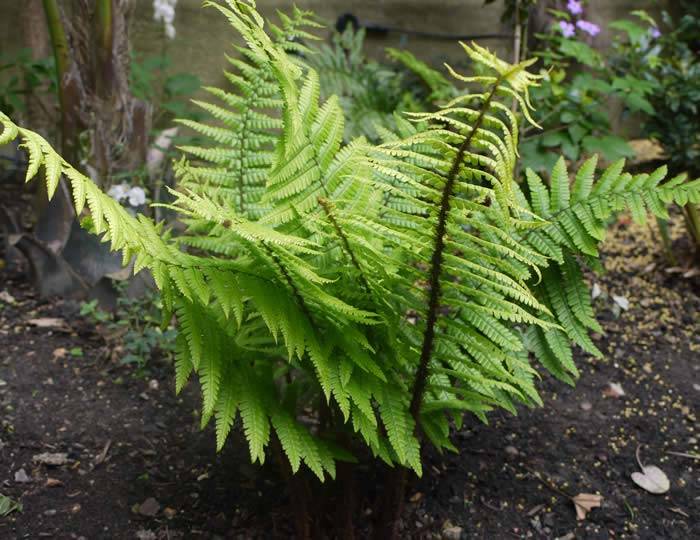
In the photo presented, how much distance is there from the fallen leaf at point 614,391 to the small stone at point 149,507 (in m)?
1.43

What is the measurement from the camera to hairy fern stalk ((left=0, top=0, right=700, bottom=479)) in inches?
45.6

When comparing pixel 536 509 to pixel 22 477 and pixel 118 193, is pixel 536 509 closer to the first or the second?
pixel 22 477

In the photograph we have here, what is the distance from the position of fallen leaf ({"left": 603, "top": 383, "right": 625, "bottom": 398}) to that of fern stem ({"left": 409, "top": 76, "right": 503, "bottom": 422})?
1065mm

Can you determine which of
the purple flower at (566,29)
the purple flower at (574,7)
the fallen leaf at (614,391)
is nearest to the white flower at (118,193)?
the fallen leaf at (614,391)

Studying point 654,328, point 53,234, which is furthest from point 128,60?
point 654,328

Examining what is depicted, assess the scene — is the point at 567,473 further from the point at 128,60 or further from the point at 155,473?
the point at 128,60

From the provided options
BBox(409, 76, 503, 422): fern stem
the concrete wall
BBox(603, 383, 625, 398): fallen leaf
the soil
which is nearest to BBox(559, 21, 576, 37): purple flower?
the concrete wall

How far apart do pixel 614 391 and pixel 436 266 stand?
133 centimetres

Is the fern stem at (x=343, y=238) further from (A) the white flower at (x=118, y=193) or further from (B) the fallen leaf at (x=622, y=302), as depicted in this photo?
(B) the fallen leaf at (x=622, y=302)

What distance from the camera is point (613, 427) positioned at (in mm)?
2188

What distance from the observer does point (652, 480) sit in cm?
198

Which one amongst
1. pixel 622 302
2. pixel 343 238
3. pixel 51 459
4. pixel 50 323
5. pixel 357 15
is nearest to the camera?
pixel 343 238

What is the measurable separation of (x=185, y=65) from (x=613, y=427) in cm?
312

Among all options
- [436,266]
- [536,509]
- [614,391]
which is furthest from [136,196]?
[614,391]
